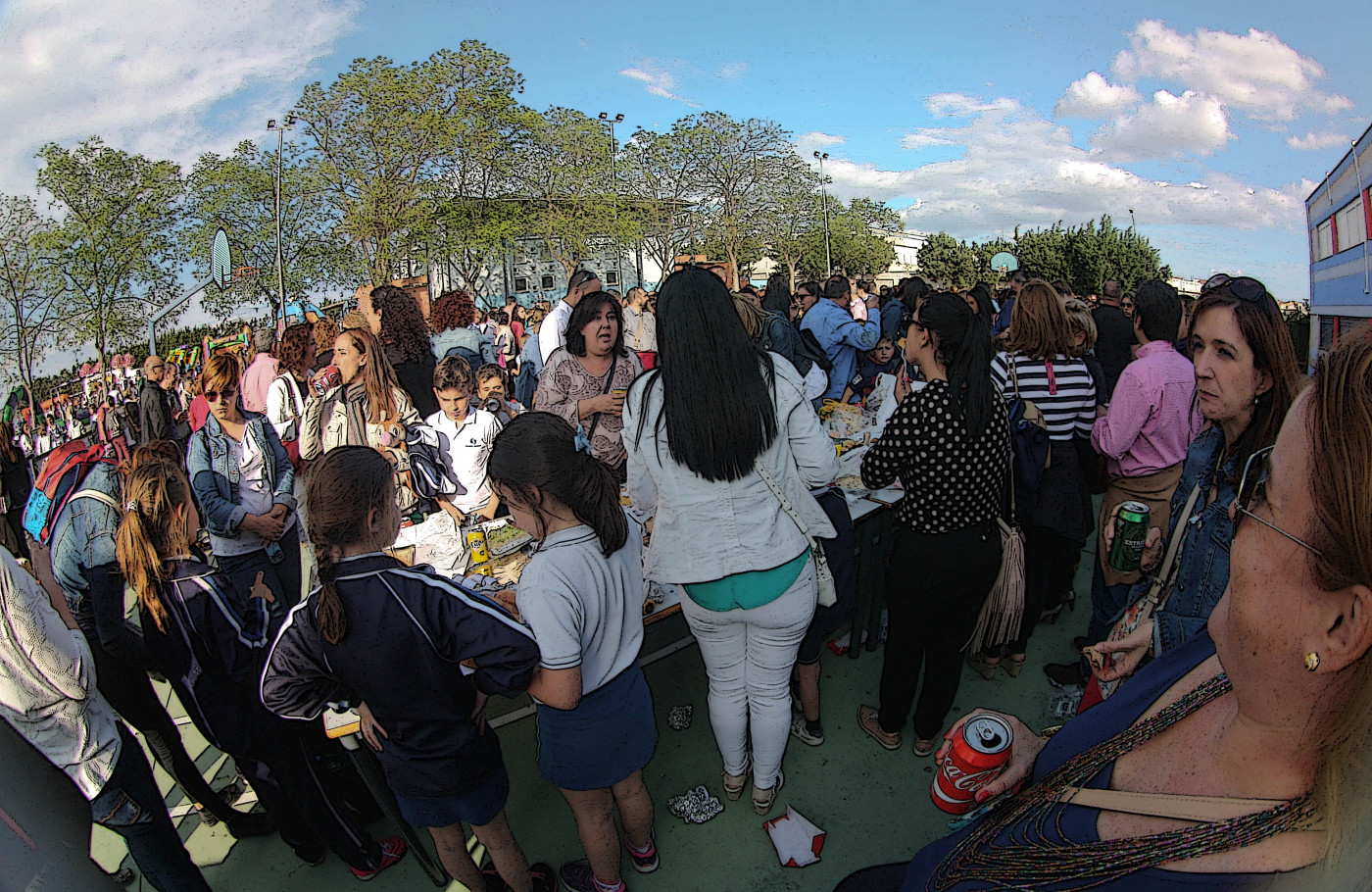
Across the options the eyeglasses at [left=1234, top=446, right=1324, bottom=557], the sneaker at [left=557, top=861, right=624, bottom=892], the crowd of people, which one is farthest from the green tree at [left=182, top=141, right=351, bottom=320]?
the sneaker at [left=557, top=861, right=624, bottom=892]

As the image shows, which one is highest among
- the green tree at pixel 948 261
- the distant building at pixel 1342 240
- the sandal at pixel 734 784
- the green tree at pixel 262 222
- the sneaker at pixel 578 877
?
the green tree at pixel 948 261

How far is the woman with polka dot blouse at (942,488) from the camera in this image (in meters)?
2.18

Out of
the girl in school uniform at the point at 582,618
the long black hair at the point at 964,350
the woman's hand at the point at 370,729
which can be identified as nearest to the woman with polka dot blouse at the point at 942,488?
the long black hair at the point at 964,350

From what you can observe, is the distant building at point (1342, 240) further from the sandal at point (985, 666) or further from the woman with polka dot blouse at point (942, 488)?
the sandal at point (985, 666)

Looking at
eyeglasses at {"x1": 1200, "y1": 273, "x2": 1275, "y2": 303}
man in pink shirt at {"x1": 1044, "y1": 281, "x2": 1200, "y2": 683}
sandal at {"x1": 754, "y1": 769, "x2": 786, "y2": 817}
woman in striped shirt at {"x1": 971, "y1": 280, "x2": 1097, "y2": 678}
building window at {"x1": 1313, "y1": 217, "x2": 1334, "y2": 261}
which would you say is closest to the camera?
building window at {"x1": 1313, "y1": 217, "x2": 1334, "y2": 261}

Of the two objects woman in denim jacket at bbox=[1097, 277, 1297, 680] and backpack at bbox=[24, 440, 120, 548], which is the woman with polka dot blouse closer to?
woman in denim jacket at bbox=[1097, 277, 1297, 680]

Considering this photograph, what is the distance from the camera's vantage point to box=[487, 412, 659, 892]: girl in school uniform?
63.2 inches

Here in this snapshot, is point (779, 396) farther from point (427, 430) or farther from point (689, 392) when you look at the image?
point (427, 430)

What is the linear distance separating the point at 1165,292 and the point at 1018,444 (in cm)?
90

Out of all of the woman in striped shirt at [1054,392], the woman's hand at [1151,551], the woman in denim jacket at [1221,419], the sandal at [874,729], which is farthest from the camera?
the woman in striped shirt at [1054,392]

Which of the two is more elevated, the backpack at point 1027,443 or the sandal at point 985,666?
the backpack at point 1027,443

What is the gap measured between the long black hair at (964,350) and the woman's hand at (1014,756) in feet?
3.83

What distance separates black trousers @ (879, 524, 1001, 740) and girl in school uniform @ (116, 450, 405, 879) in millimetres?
2207

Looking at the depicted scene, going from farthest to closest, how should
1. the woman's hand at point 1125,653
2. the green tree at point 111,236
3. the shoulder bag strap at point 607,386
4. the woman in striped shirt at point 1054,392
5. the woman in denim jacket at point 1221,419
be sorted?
the shoulder bag strap at point 607,386, the woman in striped shirt at point 1054,392, the woman in denim jacket at point 1221,419, the woman's hand at point 1125,653, the green tree at point 111,236
